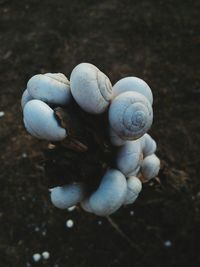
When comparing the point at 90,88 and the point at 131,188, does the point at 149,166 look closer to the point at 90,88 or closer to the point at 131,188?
the point at 131,188

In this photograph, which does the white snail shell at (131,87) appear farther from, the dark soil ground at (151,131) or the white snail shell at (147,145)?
the dark soil ground at (151,131)

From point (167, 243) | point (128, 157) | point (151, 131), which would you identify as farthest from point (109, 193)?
point (151, 131)

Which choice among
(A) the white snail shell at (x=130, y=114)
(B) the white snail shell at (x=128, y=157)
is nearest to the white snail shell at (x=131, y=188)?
(B) the white snail shell at (x=128, y=157)

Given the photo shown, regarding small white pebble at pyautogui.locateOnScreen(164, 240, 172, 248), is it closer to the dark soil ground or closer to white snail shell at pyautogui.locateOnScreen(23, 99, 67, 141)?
the dark soil ground

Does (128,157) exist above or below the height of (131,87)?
below

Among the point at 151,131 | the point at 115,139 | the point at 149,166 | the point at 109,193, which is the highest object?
the point at 115,139

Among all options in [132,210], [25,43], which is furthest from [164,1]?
[132,210]

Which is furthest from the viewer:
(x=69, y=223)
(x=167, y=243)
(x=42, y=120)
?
(x=69, y=223)
